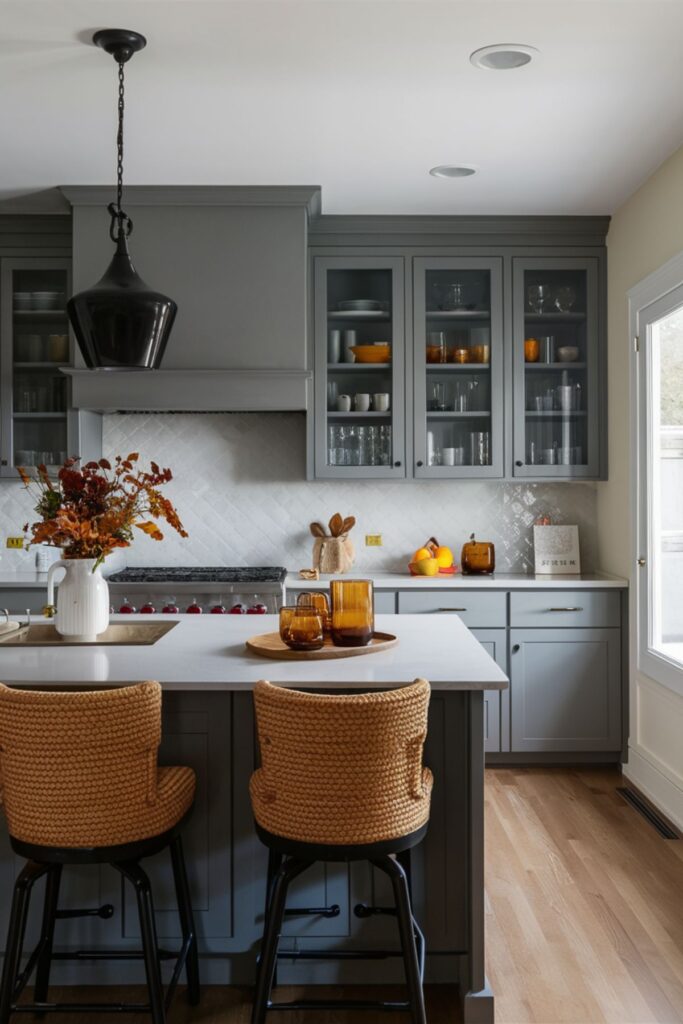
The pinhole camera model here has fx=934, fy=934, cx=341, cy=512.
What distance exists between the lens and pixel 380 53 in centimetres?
290

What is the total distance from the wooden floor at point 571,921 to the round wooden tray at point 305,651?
0.91 metres

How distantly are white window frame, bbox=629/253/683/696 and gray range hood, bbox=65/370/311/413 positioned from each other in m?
1.51

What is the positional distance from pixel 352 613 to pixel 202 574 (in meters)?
2.15

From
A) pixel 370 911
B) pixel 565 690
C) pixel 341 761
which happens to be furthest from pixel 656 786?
pixel 341 761

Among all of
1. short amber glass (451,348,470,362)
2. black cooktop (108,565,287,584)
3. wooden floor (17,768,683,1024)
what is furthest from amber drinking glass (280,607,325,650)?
short amber glass (451,348,470,362)

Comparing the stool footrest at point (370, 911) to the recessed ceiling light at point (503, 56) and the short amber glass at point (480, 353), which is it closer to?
the recessed ceiling light at point (503, 56)

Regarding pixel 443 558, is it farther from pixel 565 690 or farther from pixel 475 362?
pixel 475 362

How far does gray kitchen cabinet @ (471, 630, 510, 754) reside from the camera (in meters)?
4.46

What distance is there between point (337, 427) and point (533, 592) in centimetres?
127

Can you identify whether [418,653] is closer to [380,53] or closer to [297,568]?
[380,53]

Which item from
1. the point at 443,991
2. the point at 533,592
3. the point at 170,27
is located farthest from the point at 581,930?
the point at 170,27

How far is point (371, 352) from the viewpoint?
4.71m

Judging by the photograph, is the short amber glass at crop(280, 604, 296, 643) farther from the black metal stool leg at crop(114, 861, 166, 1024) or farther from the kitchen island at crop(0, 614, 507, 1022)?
the black metal stool leg at crop(114, 861, 166, 1024)

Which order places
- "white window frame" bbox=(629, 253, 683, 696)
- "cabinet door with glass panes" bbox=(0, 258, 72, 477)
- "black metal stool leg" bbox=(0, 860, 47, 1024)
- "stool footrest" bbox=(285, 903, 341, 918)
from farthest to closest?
"cabinet door with glass panes" bbox=(0, 258, 72, 477) → "white window frame" bbox=(629, 253, 683, 696) → "stool footrest" bbox=(285, 903, 341, 918) → "black metal stool leg" bbox=(0, 860, 47, 1024)
